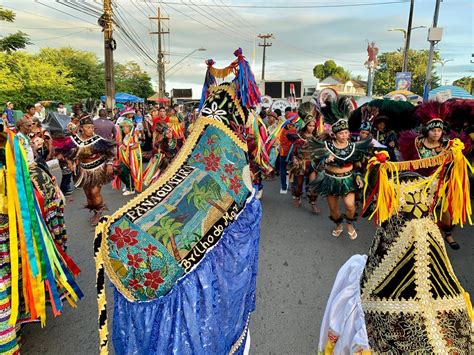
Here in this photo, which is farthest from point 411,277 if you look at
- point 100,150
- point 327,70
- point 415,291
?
point 327,70

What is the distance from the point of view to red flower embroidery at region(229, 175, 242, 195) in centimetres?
193

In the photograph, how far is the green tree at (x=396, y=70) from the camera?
44.9m

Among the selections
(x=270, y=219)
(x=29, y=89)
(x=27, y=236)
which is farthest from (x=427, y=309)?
(x=29, y=89)

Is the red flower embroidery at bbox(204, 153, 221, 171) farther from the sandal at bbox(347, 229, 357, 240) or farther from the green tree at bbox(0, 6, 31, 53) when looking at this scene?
the green tree at bbox(0, 6, 31, 53)

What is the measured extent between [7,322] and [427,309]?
255 centimetres

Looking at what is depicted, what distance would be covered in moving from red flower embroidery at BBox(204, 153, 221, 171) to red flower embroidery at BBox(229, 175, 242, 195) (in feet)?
0.39

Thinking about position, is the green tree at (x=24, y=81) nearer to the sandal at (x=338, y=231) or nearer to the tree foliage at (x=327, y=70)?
the sandal at (x=338, y=231)

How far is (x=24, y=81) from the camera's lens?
17.7 m

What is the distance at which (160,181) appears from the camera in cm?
176

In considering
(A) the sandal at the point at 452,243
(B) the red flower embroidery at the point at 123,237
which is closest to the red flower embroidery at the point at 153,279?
(B) the red flower embroidery at the point at 123,237

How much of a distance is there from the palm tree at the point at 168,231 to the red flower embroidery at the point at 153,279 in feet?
0.37

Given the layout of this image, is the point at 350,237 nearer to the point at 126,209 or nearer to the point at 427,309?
the point at 427,309

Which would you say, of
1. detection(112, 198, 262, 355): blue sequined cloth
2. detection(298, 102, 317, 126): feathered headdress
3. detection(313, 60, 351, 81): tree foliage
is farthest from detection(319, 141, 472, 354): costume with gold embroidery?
detection(313, 60, 351, 81): tree foliage

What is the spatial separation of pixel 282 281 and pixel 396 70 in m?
51.0
